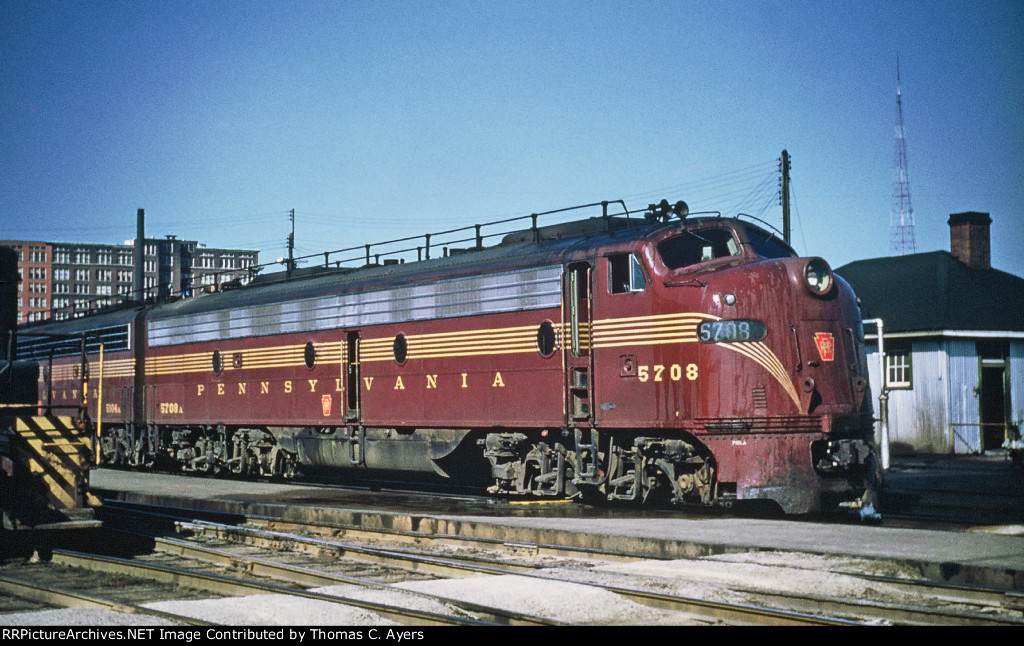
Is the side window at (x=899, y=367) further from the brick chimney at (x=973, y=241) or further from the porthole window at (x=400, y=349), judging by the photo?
the porthole window at (x=400, y=349)

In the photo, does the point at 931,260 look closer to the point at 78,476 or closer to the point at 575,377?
the point at 575,377

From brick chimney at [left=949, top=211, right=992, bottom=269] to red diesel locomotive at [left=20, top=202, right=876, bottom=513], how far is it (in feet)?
69.5

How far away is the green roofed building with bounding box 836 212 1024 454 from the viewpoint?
30609mm

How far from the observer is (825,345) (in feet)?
48.9

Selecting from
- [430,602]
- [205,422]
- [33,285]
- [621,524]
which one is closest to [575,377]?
[621,524]

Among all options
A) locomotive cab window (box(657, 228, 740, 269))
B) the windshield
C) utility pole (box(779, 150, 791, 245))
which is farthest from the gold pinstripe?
utility pole (box(779, 150, 791, 245))

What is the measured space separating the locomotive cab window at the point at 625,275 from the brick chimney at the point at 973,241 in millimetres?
23524

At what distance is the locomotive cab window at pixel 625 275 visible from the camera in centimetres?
1543

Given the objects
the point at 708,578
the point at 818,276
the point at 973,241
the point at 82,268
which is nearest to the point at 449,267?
the point at 818,276

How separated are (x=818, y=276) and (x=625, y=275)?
9.12 ft

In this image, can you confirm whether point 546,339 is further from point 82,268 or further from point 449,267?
point 82,268

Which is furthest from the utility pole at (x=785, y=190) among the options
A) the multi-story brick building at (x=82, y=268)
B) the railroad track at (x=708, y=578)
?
the multi-story brick building at (x=82, y=268)

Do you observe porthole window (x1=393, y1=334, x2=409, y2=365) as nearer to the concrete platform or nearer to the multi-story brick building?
the concrete platform

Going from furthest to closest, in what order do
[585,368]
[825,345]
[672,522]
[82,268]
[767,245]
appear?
[82,268], [767,245], [585,368], [825,345], [672,522]
